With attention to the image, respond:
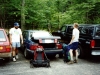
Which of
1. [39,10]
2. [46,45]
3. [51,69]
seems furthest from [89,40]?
[39,10]

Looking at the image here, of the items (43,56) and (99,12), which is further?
(99,12)

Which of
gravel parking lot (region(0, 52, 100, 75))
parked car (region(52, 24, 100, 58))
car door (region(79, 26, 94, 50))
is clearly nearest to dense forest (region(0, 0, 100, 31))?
car door (region(79, 26, 94, 50))

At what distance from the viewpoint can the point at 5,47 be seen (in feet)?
29.1

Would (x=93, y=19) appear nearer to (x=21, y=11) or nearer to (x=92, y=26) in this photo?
(x=21, y=11)

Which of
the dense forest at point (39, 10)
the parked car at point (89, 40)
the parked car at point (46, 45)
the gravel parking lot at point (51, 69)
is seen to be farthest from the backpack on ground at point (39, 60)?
the dense forest at point (39, 10)

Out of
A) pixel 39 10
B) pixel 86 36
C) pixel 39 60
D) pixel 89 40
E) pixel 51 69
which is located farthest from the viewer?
pixel 39 10

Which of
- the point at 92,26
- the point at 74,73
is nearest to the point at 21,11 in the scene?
the point at 92,26

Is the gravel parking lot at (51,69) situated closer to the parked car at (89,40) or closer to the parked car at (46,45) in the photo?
the parked car at (46,45)

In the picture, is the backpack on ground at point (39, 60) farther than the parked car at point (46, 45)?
No

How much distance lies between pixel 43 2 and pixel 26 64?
12.3 m

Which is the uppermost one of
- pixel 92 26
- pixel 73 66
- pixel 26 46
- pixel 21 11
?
pixel 21 11

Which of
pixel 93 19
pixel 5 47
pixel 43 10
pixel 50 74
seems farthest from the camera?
pixel 43 10

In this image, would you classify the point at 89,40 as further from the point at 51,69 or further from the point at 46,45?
the point at 51,69

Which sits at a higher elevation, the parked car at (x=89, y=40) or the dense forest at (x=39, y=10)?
the dense forest at (x=39, y=10)
